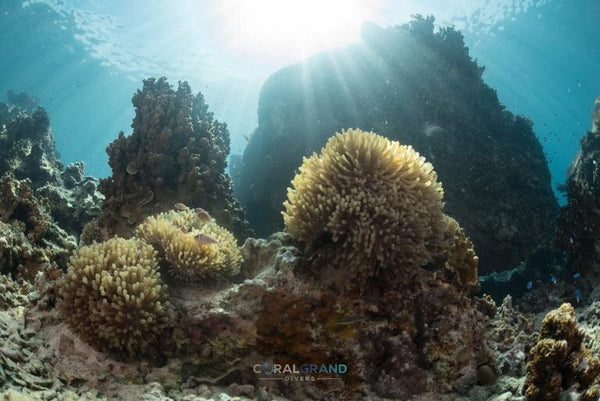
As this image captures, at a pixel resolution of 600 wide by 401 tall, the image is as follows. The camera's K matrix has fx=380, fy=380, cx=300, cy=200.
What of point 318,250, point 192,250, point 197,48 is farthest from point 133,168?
point 197,48

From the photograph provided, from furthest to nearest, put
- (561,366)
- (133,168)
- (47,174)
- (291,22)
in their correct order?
(291,22), (47,174), (133,168), (561,366)

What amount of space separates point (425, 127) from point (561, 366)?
8.38 metres

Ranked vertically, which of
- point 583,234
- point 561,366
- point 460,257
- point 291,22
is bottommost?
point 561,366

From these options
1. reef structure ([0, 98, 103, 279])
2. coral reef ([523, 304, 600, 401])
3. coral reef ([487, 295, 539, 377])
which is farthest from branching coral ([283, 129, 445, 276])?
reef structure ([0, 98, 103, 279])

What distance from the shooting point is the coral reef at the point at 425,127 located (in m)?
10.1

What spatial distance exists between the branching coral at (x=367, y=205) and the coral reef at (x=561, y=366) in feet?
4.32

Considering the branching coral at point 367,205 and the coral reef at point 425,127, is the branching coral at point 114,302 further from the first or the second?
the coral reef at point 425,127

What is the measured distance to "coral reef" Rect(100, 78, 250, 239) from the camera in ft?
22.9

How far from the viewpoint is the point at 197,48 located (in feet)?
95.3

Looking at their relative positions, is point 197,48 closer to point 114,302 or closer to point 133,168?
point 133,168

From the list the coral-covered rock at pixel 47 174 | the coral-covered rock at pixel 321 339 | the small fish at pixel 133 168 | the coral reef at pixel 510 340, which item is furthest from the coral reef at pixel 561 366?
the coral-covered rock at pixel 47 174

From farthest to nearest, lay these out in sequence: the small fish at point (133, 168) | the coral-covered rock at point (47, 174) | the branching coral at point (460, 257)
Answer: the coral-covered rock at point (47, 174)
the small fish at point (133, 168)
the branching coral at point (460, 257)

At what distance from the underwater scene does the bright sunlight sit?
40.8ft

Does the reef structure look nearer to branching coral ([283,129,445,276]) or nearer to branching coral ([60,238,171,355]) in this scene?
branching coral ([60,238,171,355])
